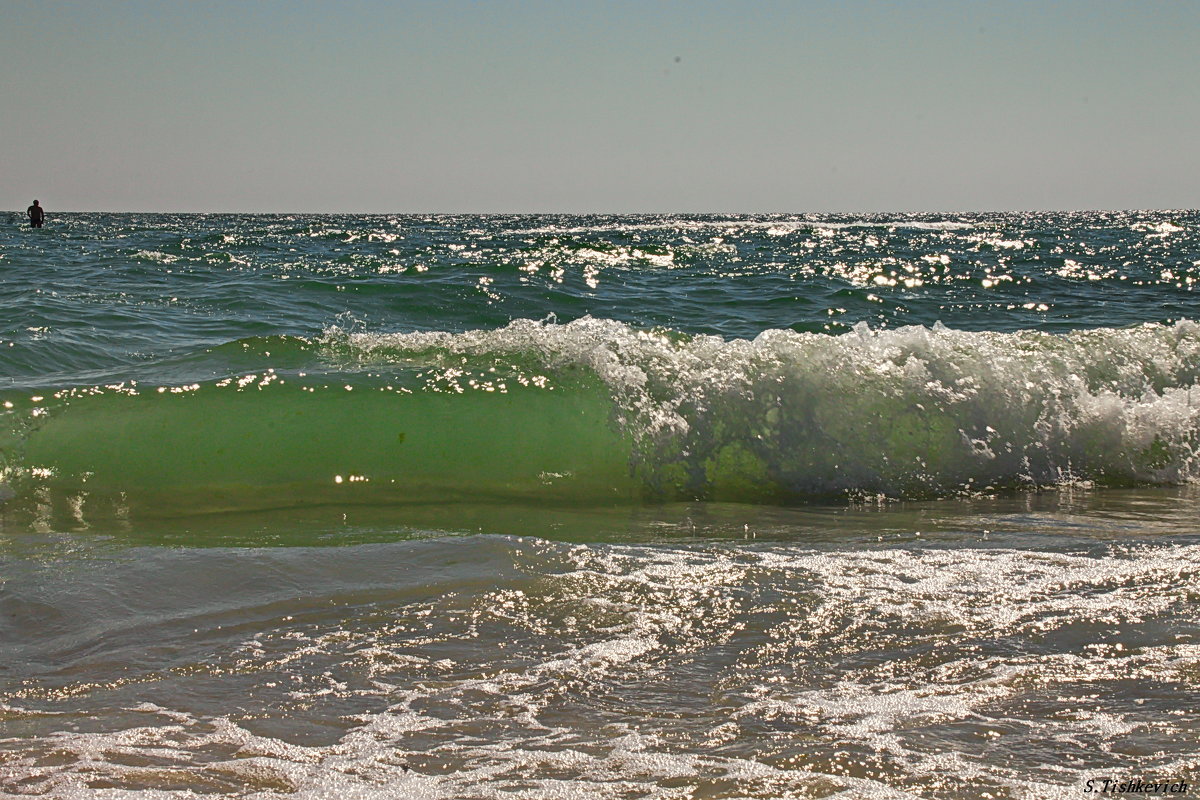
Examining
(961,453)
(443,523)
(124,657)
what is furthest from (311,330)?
(124,657)

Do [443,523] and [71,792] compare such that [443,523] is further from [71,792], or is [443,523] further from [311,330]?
[311,330]

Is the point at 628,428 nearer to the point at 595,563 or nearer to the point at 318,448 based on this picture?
the point at 318,448

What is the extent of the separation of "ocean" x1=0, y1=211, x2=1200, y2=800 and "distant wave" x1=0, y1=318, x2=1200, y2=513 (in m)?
0.02

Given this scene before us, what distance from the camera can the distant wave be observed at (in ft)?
15.9

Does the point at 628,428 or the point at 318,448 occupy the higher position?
the point at 628,428

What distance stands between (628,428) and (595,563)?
79.0 inches

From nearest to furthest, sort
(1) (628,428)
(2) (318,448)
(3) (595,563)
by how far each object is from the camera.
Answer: (3) (595,563), (2) (318,448), (1) (628,428)

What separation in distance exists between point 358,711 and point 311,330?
7.56m

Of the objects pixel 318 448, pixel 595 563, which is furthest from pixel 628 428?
pixel 595 563

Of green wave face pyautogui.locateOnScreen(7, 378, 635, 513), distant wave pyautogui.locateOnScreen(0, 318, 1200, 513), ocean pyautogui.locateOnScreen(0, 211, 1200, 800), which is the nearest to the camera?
ocean pyautogui.locateOnScreen(0, 211, 1200, 800)

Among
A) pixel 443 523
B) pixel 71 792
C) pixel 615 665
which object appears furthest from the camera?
pixel 443 523

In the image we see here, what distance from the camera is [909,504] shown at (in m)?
4.74

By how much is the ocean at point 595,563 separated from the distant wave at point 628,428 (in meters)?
0.02

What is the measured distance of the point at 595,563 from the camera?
10.9 feet
